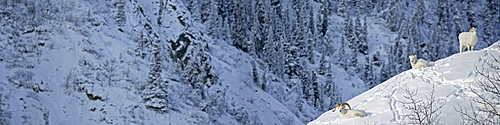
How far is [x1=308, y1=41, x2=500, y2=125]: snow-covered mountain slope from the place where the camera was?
10520mm

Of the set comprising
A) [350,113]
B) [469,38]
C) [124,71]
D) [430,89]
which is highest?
[469,38]

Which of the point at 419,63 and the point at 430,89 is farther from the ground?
the point at 419,63

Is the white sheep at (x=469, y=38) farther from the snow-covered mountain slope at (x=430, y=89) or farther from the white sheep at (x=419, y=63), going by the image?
the white sheep at (x=419, y=63)

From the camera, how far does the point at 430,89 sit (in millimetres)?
11648

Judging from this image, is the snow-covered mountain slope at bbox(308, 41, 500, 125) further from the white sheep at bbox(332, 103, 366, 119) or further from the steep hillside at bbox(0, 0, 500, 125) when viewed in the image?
the steep hillside at bbox(0, 0, 500, 125)

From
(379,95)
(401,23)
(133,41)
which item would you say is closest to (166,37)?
(133,41)

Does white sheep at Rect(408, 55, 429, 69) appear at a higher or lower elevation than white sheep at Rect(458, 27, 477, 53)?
lower

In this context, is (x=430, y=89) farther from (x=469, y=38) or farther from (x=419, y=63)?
(x=469, y=38)

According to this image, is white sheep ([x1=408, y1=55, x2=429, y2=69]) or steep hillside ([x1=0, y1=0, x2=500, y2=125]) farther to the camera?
steep hillside ([x1=0, y1=0, x2=500, y2=125])

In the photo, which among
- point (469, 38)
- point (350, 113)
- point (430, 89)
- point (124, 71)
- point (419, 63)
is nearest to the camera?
point (350, 113)

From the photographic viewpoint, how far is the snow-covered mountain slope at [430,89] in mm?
10520

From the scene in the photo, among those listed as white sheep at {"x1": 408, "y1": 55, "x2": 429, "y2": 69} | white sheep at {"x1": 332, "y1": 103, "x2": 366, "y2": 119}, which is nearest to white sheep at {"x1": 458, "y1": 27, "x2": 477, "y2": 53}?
white sheep at {"x1": 408, "y1": 55, "x2": 429, "y2": 69}

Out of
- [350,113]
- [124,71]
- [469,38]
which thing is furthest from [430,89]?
[124,71]

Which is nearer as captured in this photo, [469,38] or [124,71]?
[469,38]
